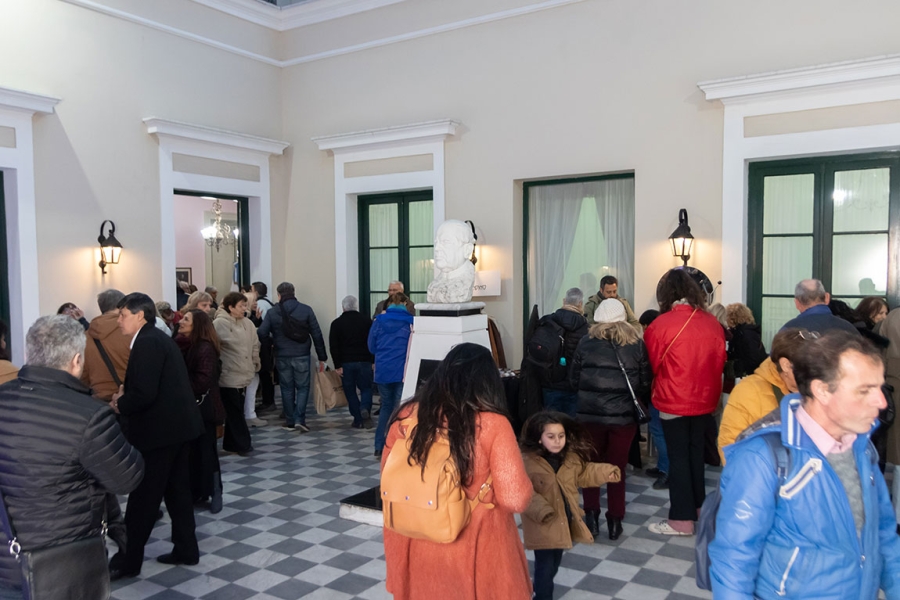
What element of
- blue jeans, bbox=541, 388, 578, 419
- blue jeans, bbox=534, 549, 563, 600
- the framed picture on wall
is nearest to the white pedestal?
blue jeans, bbox=541, 388, 578, 419

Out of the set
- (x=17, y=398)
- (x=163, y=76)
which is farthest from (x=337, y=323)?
(x=17, y=398)

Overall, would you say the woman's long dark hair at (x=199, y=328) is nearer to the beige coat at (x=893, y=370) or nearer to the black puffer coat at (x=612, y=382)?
the black puffer coat at (x=612, y=382)

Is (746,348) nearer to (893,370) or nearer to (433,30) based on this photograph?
(893,370)

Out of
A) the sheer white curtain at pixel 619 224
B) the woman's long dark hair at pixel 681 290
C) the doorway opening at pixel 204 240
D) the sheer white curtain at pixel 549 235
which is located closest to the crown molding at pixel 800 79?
the sheer white curtain at pixel 619 224

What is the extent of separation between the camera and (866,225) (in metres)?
6.73

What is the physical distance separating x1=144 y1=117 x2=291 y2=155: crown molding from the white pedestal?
484 centimetres

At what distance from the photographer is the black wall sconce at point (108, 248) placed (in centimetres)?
801

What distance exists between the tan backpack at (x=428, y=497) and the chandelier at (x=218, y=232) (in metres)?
12.7

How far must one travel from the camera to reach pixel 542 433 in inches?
136

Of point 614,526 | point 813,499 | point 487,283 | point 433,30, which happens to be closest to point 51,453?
point 813,499

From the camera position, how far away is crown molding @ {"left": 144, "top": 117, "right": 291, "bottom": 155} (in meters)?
8.49

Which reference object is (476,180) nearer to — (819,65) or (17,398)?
(819,65)

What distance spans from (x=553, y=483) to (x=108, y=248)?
652 cm

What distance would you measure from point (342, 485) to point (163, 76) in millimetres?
5667
